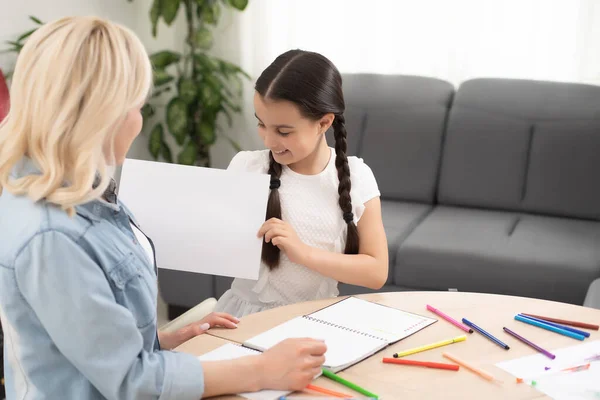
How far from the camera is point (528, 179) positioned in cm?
299

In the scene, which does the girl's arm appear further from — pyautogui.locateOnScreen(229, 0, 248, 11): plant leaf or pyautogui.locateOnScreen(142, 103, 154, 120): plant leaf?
pyautogui.locateOnScreen(142, 103, 154, 120): plant leaf

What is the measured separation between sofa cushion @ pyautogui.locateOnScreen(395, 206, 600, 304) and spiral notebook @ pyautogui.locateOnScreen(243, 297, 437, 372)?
3.91 ft

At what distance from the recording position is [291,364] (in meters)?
1.09

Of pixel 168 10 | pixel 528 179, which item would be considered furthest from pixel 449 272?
pixel 168 10

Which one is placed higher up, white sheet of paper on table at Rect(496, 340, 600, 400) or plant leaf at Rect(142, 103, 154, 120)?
white sheet of paper on table at Rect(496, 340, 600, 400)

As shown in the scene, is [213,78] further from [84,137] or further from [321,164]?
[84,137]

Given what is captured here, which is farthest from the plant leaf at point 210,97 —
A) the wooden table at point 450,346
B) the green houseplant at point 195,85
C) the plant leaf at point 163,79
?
the wooden table at point 450,346

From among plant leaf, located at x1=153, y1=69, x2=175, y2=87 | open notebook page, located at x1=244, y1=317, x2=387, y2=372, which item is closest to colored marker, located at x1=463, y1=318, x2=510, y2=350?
open notebook page, located at x1=244, y1=317, x2=387, y2=372

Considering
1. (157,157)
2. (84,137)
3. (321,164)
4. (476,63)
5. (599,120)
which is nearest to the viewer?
(84,137)

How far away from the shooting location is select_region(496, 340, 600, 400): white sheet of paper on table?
1124 millimetres

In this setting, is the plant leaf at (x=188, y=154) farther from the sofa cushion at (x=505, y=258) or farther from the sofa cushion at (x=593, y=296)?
the sofa cushion at (x=593, y=296)

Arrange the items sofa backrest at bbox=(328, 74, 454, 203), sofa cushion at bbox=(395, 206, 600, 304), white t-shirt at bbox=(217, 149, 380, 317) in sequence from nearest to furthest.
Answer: white t-shirt at bbox=(217, 149, 380, 317), sofa cushion at bbox=(395, 206, 600, 304), sofa backrest at bbox=(328, 74, 454, 203)

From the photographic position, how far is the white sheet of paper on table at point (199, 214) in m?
1.48

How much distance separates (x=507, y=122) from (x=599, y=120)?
0.34m
